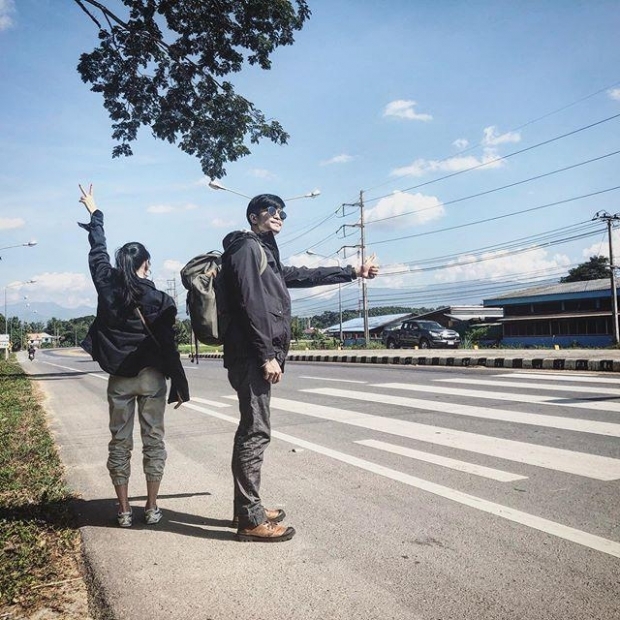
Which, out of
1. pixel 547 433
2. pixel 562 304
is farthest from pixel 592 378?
pixel 562 304

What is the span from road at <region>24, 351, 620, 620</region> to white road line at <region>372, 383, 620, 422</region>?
57 mm

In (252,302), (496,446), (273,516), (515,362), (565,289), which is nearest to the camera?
(252,302)

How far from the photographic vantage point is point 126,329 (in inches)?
138

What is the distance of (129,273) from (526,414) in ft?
17.4

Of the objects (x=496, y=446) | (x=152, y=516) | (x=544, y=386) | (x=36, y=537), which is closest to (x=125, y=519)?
(x=152, y=516)

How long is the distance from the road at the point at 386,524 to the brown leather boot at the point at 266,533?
0.06m

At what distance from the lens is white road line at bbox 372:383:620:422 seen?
593cm

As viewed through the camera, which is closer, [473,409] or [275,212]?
[275,212]

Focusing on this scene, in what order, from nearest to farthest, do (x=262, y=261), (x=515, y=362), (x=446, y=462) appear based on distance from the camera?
(x=262, y=261) < (x=446, y=462) < (x=515, y=362)

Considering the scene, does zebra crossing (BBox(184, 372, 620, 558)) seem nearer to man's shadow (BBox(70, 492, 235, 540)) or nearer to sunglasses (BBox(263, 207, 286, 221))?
man's shadow (BBox(70, 492, 235, 540))

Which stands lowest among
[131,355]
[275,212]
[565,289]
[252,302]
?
[131,355]

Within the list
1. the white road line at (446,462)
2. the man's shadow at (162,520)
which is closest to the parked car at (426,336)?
the white road line at (446,462)

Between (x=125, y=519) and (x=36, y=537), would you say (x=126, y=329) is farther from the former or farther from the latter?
(x=36, y=537)

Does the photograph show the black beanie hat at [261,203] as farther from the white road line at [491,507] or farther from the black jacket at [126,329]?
the white road line at [491,507]
